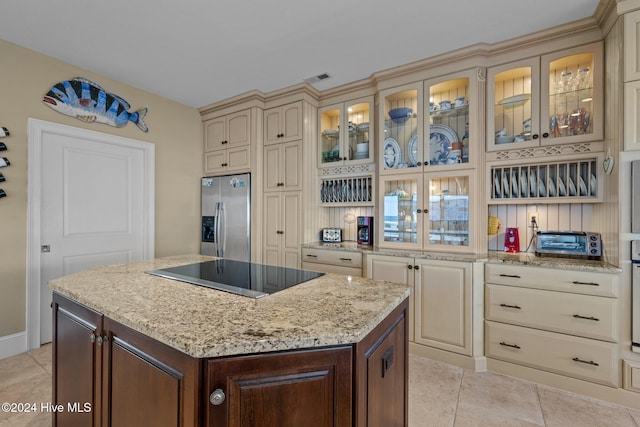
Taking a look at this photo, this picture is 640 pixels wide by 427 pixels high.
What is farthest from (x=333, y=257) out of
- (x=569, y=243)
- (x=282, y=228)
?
(x=569, y=243)

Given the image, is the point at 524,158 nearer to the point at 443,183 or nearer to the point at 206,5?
the point at 443,183

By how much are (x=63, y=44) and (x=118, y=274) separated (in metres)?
2.20

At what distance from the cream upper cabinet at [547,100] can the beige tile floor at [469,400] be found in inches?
71.9

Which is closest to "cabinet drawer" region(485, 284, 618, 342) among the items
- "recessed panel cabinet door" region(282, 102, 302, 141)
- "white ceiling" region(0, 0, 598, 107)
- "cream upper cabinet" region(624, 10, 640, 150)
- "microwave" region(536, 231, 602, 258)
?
"microwave" region(536, 231, 602, 258)

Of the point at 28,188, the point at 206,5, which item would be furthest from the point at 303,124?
the point at 28,188

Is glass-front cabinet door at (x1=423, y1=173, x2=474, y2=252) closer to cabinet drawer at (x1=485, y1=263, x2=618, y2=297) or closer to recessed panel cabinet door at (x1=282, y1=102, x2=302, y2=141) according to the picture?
cabinet drawer at (x1=485, y1=263, x2=618, y2=297)

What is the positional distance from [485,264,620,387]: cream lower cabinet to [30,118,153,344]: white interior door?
11.7 ft

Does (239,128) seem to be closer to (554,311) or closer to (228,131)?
(228,131)

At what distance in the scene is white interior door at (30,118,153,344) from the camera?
267 centimetres

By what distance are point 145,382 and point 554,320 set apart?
2.50m

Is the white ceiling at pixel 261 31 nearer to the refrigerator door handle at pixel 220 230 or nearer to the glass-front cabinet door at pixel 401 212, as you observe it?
the glass-front cabinet door at pixel 401 212

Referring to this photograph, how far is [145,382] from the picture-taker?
98cm

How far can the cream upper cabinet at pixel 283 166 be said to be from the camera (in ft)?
10.9

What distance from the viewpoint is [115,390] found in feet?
3.64
